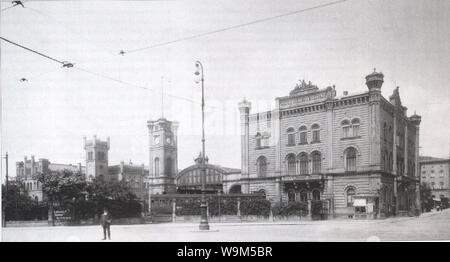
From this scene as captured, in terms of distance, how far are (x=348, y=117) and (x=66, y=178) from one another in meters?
14.0

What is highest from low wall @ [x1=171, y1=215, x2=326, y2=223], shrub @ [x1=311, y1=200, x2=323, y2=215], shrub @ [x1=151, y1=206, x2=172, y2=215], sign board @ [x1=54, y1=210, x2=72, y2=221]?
shrub @ [x1=311, y1=200, x2=323, y2=215]

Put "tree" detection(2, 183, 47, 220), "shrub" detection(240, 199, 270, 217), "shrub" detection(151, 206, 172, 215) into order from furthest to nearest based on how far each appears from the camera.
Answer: "shrub" detection(151, 206, 172, 215), "shrub" detection(240, 199, 270, 217), "tree" detection(2, 183, 47, 220)

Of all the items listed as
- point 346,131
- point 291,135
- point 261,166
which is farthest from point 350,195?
point 261,166

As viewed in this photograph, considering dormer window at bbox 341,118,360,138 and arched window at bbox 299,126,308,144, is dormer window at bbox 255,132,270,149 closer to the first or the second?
arched window at bbox 299,126,308,144

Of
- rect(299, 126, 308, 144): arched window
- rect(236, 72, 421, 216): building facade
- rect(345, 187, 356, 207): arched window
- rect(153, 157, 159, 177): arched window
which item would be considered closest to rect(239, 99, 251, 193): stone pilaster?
rect(236, 72, 421, 216): building facade

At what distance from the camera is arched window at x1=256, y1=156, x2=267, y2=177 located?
86.0ft

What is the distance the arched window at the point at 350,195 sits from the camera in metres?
22.4

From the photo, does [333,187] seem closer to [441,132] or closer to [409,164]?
[409,164]

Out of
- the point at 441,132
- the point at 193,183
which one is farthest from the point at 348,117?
the point at 193,183

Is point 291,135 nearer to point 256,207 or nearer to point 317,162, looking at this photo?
point 317,162

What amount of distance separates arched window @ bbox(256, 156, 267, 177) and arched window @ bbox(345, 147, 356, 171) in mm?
4672

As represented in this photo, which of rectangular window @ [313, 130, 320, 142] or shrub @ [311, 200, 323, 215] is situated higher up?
rectangular window @ [313, 130, 320, 142]

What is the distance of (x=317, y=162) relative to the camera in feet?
80.0

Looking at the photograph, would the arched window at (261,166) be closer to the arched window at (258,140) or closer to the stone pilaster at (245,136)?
the stone pilaster at (245,136)
